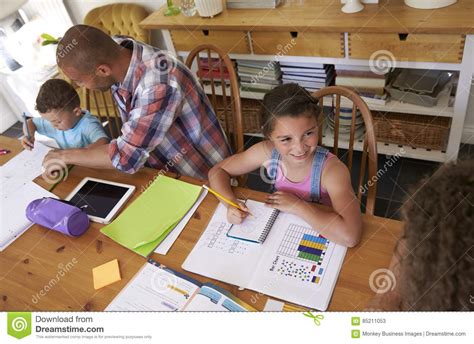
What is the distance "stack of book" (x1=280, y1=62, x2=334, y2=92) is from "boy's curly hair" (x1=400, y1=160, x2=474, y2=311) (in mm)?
1465

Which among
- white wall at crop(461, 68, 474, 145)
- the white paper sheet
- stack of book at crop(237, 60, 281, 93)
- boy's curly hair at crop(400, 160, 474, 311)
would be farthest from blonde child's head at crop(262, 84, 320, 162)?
white wall at crop(461, 68, 474, 145)

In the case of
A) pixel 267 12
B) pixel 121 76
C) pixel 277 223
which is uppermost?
pixel 121 76

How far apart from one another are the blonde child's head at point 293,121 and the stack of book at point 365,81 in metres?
0.87

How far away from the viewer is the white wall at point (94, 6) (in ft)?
8.38

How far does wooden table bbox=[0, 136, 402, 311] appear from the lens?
3.09 ft

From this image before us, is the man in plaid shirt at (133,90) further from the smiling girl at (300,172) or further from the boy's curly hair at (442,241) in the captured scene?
the boy's curly hair at (442,241)

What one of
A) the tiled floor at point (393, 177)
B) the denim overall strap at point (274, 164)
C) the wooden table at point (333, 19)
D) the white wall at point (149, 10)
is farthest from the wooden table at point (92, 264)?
the white wall at point (149, 10)

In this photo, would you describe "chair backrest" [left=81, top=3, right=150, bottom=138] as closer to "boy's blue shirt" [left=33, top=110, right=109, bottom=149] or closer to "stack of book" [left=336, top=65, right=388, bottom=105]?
"boy's blue shirt" [left=33, top=110, right=109, bottom=149]

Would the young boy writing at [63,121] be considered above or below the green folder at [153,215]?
above

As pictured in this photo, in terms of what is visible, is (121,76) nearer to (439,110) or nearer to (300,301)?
(300,301)

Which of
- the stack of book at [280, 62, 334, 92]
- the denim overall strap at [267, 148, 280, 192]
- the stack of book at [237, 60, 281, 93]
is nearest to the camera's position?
the denim overall strap at [267, 148, 280, 192]

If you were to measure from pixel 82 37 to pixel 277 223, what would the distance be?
86cm
